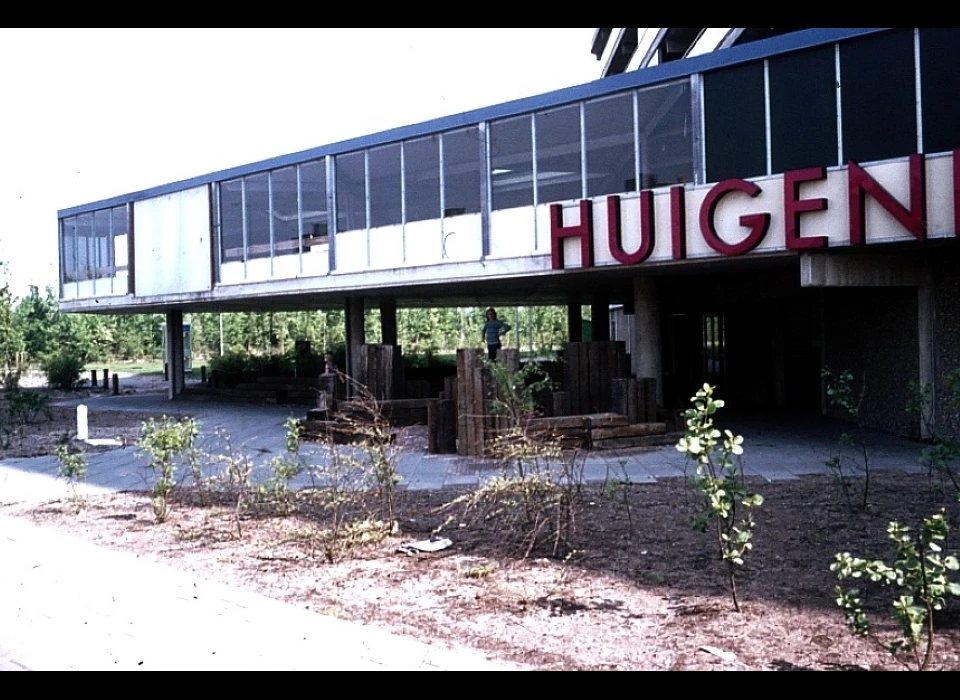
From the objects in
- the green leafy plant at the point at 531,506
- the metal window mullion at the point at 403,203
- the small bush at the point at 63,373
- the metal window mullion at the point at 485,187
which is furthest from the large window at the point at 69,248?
the green leafy plant at the point at 531,506

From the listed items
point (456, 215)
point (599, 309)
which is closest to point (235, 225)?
point (456, 215)

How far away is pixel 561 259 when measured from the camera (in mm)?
17516

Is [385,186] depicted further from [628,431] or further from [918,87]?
[918,87]

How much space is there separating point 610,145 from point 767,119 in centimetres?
306

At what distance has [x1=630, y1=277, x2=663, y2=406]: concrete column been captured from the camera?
18609mm

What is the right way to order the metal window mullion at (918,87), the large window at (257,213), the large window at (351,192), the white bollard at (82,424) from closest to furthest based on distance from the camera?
the metal window mullion at (918,87) < the white bollard at (82,424) < the large window at (351,192) < the large window at (257,213)

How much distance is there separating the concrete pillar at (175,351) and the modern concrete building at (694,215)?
4.14 meters

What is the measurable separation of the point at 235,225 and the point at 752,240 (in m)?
15.7

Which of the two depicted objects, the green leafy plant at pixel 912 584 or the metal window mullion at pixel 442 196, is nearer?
the green leafy plant at pixel 912 584

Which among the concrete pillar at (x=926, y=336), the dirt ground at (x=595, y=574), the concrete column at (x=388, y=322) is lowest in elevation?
the dirt ground at (x=595, y=574)

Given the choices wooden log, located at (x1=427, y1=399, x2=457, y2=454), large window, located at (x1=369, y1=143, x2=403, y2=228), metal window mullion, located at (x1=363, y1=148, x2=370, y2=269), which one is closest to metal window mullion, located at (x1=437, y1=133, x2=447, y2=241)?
large window, located at (x1=369, y1=143, x2=403, y2=228)

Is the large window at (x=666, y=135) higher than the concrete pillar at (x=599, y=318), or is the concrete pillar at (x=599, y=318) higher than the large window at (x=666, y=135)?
the large window at (x=666, y=135)

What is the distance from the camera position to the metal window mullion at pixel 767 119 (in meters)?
15.3

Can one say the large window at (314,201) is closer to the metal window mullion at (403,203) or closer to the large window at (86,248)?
the metal window mullion at (403,203)
